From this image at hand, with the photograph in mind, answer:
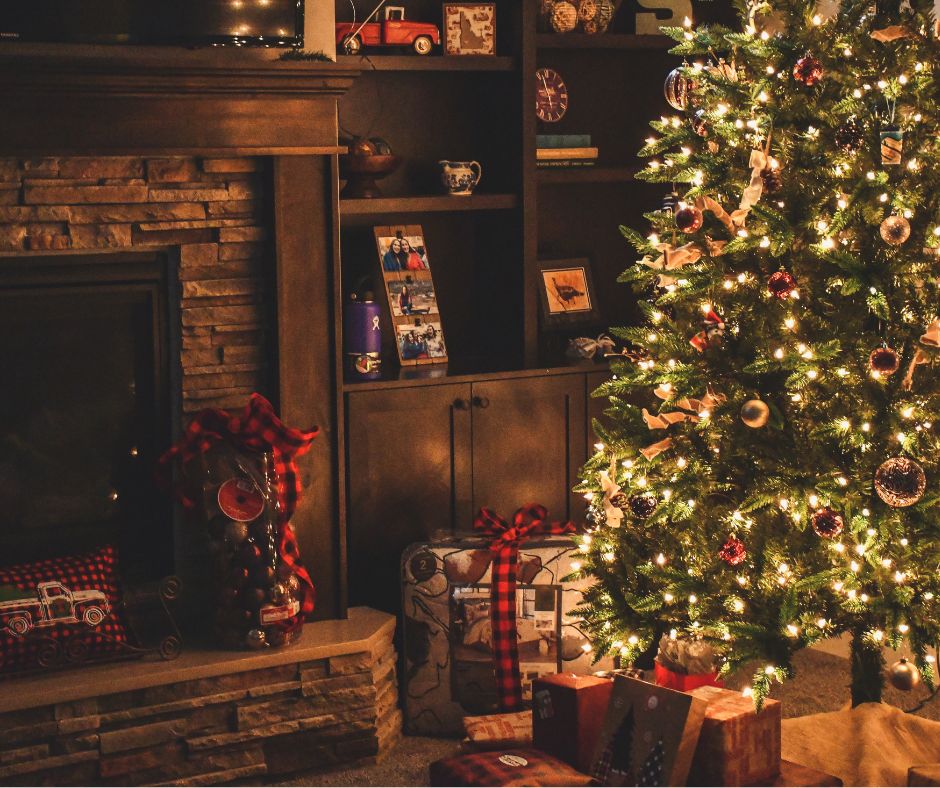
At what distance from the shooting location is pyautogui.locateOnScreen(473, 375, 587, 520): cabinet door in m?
3.85

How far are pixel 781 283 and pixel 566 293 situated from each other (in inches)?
60.2

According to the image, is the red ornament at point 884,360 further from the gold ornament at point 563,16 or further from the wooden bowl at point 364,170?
the gold ornament at point 563,16

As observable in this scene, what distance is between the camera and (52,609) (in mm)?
3182

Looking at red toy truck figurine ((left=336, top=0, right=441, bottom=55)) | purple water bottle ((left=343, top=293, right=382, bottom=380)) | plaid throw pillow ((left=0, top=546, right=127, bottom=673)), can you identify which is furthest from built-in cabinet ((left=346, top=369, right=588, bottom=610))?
red toy truck figurine ((left=336, top=0, right=441, bottom=55))

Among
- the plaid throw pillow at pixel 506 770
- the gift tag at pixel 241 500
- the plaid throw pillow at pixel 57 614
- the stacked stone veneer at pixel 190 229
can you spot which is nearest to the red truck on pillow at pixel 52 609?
the plaid throw pillow at pixel 57 614

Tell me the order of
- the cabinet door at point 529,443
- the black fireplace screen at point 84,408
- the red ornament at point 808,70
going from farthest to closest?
the cabinet door at point 529,443 < the black fireplace screen at point 84,408 < the red ornament at point 808,70

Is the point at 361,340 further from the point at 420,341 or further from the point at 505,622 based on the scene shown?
the point at 505,622

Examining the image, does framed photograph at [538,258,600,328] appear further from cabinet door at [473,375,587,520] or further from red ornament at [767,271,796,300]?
red ornament at [767,271,796,300]

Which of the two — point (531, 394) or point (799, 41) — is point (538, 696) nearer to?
point (531, 394)

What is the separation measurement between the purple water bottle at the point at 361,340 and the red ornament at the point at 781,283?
1.33 meters

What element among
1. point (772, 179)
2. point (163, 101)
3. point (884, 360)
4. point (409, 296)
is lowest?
point (884, 360)

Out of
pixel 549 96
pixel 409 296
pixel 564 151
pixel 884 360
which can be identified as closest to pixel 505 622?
pixel 409 296

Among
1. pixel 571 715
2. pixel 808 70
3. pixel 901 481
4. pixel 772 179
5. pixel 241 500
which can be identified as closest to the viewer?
pixel 901 481

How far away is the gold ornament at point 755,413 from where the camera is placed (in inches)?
107
